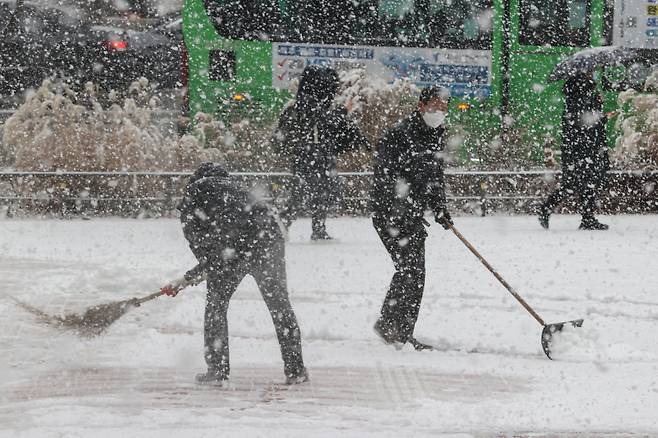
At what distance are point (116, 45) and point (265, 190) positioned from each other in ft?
22.6

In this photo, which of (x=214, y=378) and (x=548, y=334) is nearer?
(x=214, y=378)

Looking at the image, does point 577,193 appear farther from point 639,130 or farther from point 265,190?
point 265,190

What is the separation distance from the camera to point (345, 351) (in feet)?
25.2

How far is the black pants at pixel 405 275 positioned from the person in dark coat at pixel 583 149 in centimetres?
635

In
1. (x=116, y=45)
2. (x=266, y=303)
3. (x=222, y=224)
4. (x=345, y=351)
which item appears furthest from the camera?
(x=116, y=45)

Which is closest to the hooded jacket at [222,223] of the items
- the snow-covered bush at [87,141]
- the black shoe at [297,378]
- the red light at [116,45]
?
the black shoe at [297,378]

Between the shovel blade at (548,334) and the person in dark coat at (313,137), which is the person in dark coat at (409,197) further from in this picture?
the person in dark coat at (313,137)

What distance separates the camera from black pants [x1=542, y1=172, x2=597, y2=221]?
1368cm

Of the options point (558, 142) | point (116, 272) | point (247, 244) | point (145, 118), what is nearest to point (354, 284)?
point (116, 272)

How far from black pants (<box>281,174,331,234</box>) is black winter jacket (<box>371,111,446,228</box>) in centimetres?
476

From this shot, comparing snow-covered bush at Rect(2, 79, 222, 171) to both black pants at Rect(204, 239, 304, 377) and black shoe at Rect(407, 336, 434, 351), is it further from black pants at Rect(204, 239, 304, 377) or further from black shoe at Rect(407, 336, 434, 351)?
black pants at Rect(204, 239, 304, 377)

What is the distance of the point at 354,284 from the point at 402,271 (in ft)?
8.45

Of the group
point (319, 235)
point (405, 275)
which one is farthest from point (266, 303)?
point (319, 235)

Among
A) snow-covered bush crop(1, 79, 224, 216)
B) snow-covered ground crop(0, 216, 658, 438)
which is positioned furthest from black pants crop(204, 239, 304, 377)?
snow-covered bush crop(1, 79, 224, 216)
